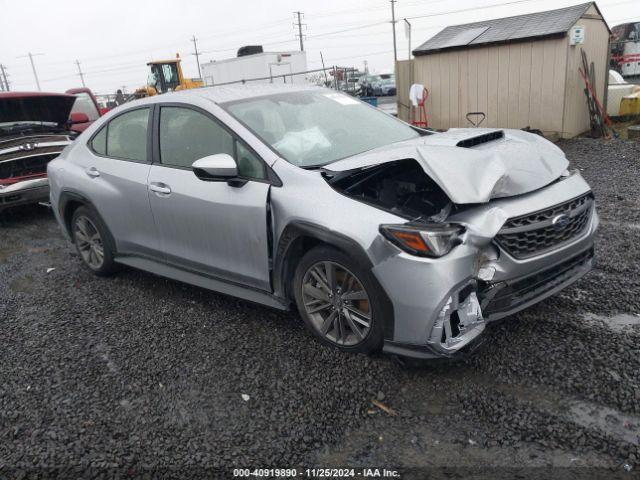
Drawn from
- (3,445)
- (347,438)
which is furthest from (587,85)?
(3,445)

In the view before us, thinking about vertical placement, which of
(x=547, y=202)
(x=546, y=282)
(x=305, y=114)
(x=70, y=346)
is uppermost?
(x=305, y=114)

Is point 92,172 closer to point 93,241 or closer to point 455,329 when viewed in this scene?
point 93,241

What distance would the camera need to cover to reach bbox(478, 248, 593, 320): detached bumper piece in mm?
2812

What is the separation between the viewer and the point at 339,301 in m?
3.10

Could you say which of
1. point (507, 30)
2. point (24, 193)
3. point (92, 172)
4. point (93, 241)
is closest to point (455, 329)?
point (92, 172)

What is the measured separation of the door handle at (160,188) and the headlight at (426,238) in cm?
185

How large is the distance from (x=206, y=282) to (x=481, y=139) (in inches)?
85.8

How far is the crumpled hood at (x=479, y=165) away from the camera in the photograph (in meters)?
2.79

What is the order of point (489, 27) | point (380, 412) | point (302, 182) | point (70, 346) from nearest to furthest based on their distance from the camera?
1. point (380, 412)
2. point (302, 182)
3. point (70, 346)
4. point (489, 27)

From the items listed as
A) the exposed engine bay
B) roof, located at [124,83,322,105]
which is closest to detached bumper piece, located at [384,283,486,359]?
the exposed engine bay

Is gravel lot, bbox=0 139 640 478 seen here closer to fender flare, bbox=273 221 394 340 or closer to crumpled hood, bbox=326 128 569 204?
fender flare, bbox=273 221 394 340

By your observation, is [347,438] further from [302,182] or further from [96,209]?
[96,209]

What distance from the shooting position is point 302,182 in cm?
317

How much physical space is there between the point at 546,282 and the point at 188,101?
108 inches
